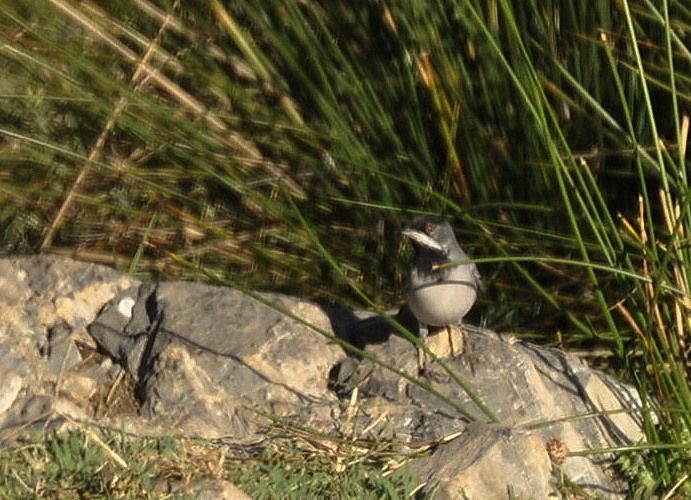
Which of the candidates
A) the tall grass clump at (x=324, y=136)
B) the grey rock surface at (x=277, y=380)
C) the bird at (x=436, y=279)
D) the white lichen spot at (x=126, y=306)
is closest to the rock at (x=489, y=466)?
the grey rock surface at (x=277, y=380)

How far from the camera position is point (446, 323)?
4805mm

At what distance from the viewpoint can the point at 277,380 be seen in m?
4.72

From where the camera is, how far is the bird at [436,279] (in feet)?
15.5

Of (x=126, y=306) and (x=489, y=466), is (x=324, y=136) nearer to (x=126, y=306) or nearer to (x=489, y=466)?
(x=126, y=306)

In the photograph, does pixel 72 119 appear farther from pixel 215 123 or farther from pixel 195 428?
pixel 195 428

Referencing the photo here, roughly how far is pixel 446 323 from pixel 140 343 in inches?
37.0

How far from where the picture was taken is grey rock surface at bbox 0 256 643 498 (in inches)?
171

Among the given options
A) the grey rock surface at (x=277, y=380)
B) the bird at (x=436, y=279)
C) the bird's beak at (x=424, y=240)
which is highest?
the bird's beak at (x=424, y=240)

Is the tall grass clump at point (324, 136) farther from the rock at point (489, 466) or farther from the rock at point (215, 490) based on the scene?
the rock at point (215, 490)

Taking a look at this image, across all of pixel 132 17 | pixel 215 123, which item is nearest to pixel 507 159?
pixel 215 123

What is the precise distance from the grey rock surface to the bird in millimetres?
164

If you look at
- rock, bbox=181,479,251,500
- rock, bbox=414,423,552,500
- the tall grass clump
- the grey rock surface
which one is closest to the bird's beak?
the tall grass clump

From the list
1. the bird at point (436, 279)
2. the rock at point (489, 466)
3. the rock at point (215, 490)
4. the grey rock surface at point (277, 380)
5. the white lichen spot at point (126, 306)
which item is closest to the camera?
the rock at point (215, 490)

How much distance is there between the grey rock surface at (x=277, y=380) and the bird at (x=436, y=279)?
16 cm
